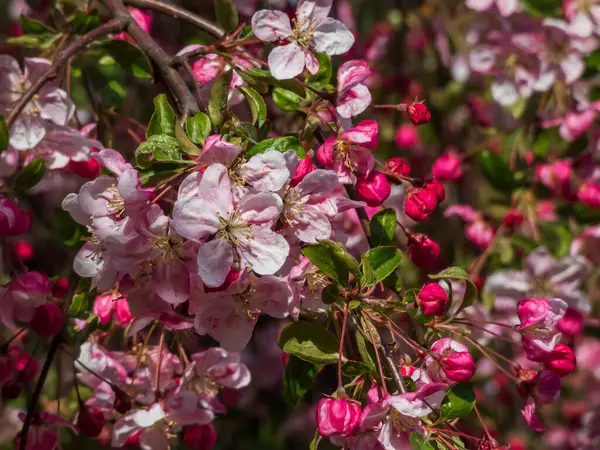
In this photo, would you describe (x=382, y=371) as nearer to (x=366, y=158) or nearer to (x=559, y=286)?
(x=366, y=158)

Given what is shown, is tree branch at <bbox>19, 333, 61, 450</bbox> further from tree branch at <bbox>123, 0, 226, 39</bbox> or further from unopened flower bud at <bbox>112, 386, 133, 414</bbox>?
tree branch at <bbox>123, 0, 226, 39</bbox>

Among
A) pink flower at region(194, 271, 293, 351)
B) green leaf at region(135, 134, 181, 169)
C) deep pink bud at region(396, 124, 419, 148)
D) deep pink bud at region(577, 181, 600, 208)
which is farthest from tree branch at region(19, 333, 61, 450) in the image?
deep pink bud at region(396, 124, 419, 148)

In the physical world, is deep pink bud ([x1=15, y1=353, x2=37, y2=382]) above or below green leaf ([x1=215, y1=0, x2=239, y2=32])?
below

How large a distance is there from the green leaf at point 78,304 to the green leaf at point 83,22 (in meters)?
0.54

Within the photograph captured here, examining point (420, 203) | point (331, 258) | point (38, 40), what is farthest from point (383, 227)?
point (38, 40)

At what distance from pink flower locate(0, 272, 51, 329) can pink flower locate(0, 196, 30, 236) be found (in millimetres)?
110

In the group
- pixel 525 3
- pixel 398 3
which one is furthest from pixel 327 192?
pixel 398 3

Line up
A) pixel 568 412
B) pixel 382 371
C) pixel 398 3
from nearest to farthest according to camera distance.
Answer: pixel 382 371 → pixel 398 3 → pixel 568 412

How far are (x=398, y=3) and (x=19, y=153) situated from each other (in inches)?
70.3

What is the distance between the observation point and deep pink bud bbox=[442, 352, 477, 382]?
115 cm

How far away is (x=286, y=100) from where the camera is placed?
130cm

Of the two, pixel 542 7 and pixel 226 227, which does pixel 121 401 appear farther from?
pixel 542 7

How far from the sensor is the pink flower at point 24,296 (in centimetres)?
135

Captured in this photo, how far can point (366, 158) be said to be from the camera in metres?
1.28
